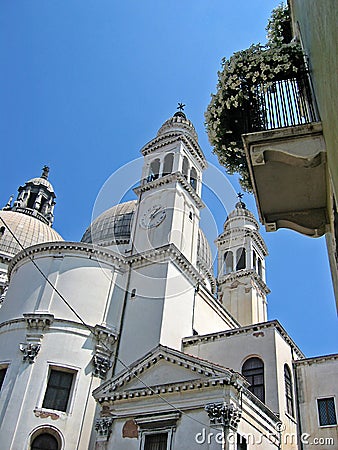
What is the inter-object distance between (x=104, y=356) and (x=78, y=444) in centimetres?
410

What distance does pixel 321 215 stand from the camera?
6.54 metres

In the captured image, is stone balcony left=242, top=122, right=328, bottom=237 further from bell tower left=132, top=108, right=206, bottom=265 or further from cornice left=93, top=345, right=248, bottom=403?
bell tower left=132, top=108, right=206, bottom=265

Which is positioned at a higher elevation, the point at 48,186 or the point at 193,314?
the point at 48,186

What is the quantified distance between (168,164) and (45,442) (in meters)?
18.2

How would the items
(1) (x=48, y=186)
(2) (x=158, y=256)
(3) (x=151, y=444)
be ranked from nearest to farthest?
(3) (x=151, y=444)
(2) (x=158, y=256)
(1) (x=48, y=186)

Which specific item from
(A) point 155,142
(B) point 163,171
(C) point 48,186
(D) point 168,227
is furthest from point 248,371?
(C) point 48,186

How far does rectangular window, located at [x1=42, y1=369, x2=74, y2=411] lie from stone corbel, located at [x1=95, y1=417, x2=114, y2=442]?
5.54 m

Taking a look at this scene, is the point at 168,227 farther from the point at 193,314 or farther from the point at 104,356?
the point at 104,356

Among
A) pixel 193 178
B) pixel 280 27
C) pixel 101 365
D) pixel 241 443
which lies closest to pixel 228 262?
pixel 193 178

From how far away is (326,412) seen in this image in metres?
19.2

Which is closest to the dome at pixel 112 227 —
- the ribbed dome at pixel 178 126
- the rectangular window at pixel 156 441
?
the ribbed dome at pixel 178 126

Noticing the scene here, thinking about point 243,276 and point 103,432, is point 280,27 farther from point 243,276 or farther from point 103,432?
point 243,276

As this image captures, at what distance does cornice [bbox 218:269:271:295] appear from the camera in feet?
113

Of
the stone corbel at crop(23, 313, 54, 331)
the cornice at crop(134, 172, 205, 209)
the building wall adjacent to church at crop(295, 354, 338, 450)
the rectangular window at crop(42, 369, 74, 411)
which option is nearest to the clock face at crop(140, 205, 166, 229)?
the cornice at crop(134, 172, 205, 209)
